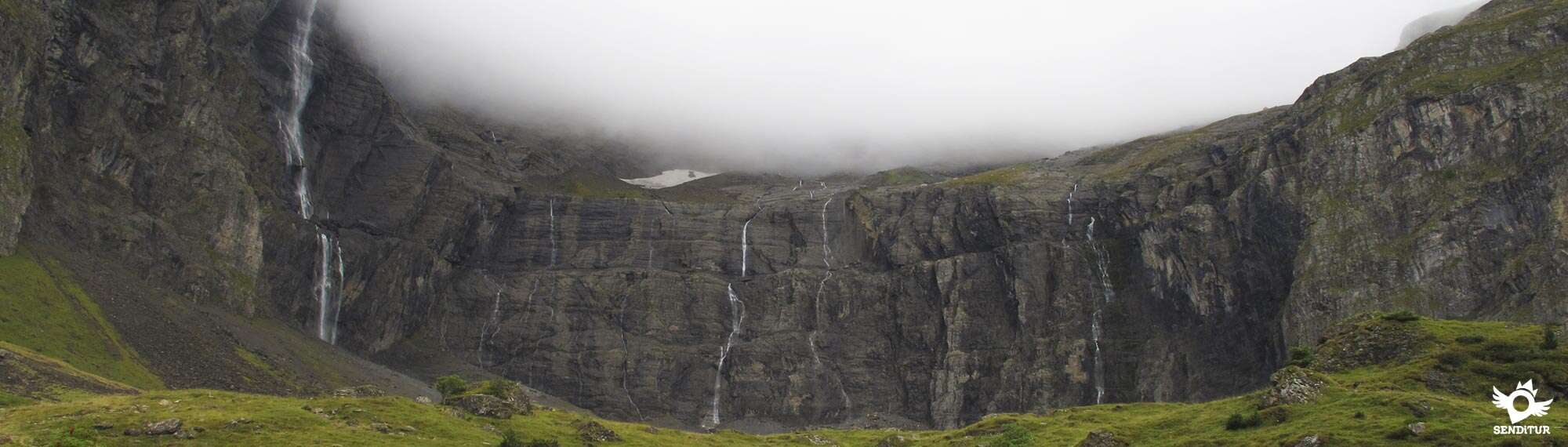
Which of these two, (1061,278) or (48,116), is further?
(1061,278)

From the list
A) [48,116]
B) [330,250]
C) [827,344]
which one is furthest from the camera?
[827,344]

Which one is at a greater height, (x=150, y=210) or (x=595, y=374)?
(x=150, y=210)

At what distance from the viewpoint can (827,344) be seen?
625 feet

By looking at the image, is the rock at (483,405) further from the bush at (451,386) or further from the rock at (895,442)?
the rock at (895,442)

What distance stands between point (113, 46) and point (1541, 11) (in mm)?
193185

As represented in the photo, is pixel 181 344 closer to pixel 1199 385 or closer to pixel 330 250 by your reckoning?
pixel 330 250

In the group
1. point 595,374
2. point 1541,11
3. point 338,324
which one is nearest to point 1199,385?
point 1541,11

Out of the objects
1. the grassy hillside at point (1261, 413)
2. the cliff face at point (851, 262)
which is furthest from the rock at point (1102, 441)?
the cliff face at point (851, 262)

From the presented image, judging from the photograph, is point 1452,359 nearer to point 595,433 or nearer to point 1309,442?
point 1309,442

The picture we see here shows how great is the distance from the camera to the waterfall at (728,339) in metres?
183

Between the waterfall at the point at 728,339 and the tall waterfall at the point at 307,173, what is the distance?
2264 inches

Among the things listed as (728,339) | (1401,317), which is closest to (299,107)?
(728,339)

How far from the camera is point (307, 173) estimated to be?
186 meters

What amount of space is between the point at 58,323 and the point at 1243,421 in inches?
4447
